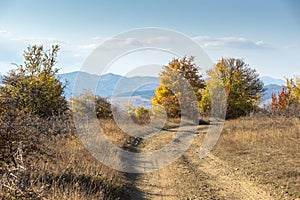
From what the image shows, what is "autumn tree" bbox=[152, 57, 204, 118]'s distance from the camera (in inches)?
1303

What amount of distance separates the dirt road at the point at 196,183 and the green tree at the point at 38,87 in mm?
6103

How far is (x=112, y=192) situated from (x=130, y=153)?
5724mm

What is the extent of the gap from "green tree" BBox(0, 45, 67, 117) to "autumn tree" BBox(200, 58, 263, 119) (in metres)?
20.0

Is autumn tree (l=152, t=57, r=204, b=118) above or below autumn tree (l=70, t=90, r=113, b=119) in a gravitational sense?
above

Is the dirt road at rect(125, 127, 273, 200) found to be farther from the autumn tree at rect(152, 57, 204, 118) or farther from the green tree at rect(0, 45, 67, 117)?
the autumn tree at rect(152, 57, 204, 118)

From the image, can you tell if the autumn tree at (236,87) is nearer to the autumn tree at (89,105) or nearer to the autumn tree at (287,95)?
the autumn tree at (287,95)

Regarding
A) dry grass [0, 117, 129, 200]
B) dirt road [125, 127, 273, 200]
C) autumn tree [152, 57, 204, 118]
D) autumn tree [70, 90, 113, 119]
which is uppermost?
autumn tree [152, 57, 204, 118]

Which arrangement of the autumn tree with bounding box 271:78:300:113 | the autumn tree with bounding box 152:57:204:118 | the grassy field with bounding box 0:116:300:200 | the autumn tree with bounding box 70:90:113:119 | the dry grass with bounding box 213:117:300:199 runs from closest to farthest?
1. the grassy field with bounding box 0:116:300:200
2. the dry grass with bounding box 213:117:300:199
3. the autumn tree with bounding box 70:90:113:119
4. the autumn tree with bounding box 152:57:204:118
5. the autumn tree with bounding box 271:78:300:113

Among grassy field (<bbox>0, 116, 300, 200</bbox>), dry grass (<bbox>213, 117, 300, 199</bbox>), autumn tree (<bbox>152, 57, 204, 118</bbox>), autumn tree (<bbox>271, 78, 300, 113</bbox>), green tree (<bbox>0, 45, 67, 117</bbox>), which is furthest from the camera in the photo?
autumn tree (<bbox>271, 78, 300, 113</bbox>)

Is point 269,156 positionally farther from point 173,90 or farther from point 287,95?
point 287,95

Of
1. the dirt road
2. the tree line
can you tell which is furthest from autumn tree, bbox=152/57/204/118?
the dirt road

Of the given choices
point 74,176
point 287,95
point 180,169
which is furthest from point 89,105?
point 287,95

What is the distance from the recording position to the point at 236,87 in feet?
126

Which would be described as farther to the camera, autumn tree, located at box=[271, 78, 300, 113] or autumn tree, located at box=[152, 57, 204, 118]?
autumn tree, located at box=[271, 78, 300, 113]
